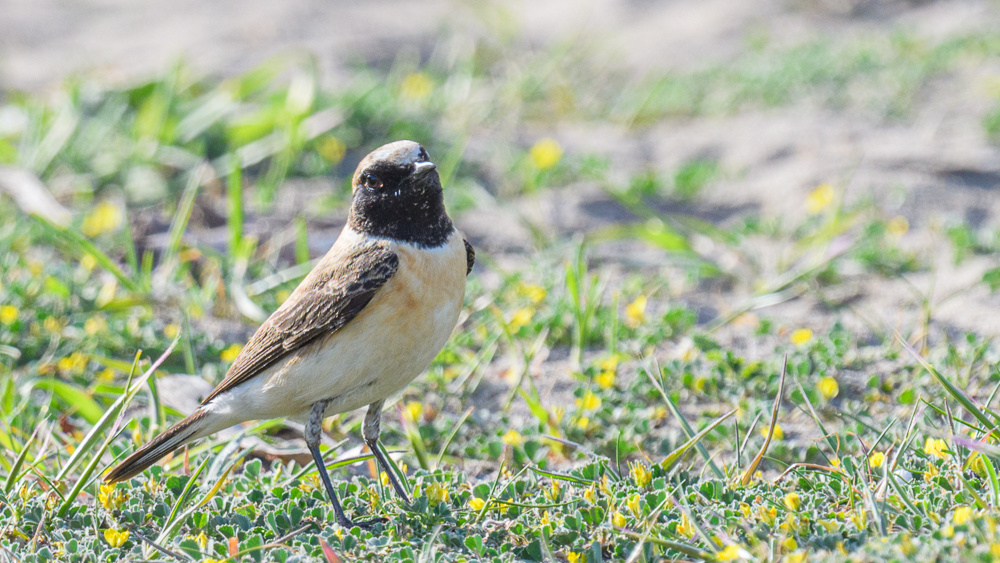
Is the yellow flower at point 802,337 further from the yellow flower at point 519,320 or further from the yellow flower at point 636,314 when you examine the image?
the yellow flower at point 519,320

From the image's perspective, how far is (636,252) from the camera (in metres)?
6.10

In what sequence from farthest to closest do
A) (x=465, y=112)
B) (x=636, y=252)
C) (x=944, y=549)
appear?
1. (x=465, y=112)
2. (x=636, y=252)
3. (x=944, y=549)

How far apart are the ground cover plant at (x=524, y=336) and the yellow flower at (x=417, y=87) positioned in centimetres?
3

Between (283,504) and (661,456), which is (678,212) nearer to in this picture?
(661,456)

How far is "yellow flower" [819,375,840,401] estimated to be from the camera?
3990 mm

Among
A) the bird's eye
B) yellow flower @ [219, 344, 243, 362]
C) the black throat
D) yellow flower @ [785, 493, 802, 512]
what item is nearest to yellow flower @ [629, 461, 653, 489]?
yellow flower @ [785, 493, 802, 512]

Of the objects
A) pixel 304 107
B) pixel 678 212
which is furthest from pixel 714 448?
pixel 304 107

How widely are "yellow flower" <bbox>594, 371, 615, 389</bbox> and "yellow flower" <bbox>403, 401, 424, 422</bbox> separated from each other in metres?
0.79

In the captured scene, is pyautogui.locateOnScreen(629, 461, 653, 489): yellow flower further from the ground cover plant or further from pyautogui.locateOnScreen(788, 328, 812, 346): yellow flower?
pyautogui.locateOnScreen(788, 328, 812, 346): yellow flower

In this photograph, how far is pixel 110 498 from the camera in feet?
10.7

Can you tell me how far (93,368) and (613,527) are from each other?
109 inches

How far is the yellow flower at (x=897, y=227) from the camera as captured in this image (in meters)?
5.75

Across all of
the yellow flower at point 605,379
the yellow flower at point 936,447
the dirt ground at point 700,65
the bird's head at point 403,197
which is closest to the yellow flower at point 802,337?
the dirt ground at point 700,65

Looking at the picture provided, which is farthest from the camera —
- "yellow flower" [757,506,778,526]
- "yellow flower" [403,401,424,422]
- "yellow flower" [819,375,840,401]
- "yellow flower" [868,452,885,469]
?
"yellow flower" [403,401,424,422]
